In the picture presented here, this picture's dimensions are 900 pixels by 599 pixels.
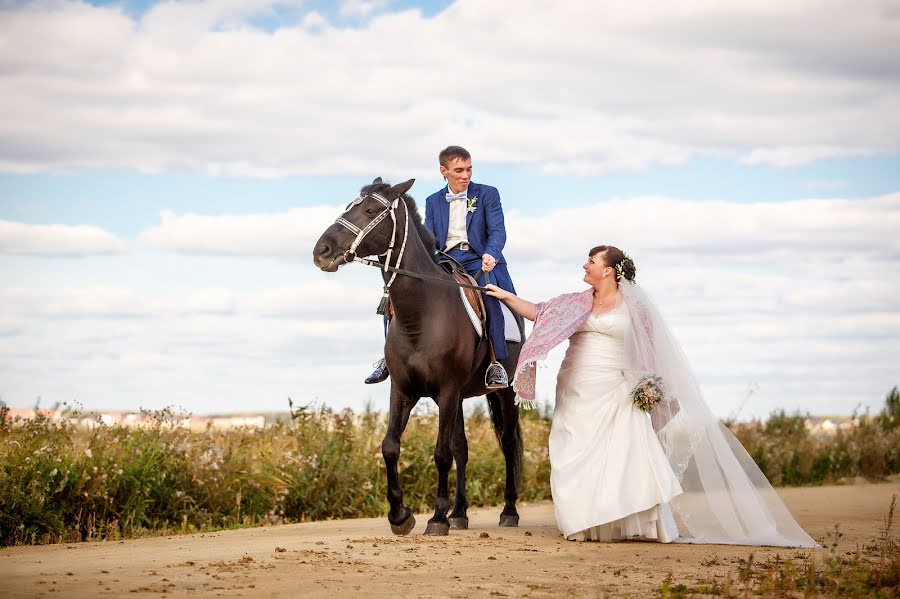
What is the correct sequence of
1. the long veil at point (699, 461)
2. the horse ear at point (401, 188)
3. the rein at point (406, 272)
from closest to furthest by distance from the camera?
the rein at point (406, 272) < the horse ear at point (401, 188) < the long veil at point (699, 461)

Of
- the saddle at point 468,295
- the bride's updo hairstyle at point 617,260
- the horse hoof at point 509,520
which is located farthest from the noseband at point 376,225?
the horse hoof at point 509,520

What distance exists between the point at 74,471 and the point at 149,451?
3.51ft

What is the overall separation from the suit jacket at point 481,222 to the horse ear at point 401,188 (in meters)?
1.09

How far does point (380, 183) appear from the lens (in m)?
9.21

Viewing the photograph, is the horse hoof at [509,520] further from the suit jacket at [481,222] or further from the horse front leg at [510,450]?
the suit jacket at [481,222]

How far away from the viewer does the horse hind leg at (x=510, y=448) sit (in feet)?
36.0

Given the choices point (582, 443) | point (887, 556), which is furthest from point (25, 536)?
point (887, 556)

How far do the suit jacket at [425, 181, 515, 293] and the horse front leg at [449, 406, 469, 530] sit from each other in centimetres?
153

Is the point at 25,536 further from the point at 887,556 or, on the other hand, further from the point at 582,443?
the point at 887,556

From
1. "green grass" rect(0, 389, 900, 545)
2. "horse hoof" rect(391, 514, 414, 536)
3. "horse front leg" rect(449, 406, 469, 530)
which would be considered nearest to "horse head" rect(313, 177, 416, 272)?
"horse front leg" rect(449, 406, 469, 530)

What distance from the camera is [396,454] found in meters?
9.20

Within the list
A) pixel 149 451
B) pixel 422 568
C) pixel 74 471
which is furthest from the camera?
pixel 149 451

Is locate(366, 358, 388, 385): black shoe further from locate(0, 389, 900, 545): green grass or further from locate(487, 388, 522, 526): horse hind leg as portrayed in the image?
locate(0, 389, 900, 545): green grass

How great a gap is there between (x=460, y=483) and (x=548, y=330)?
6.44 ft
